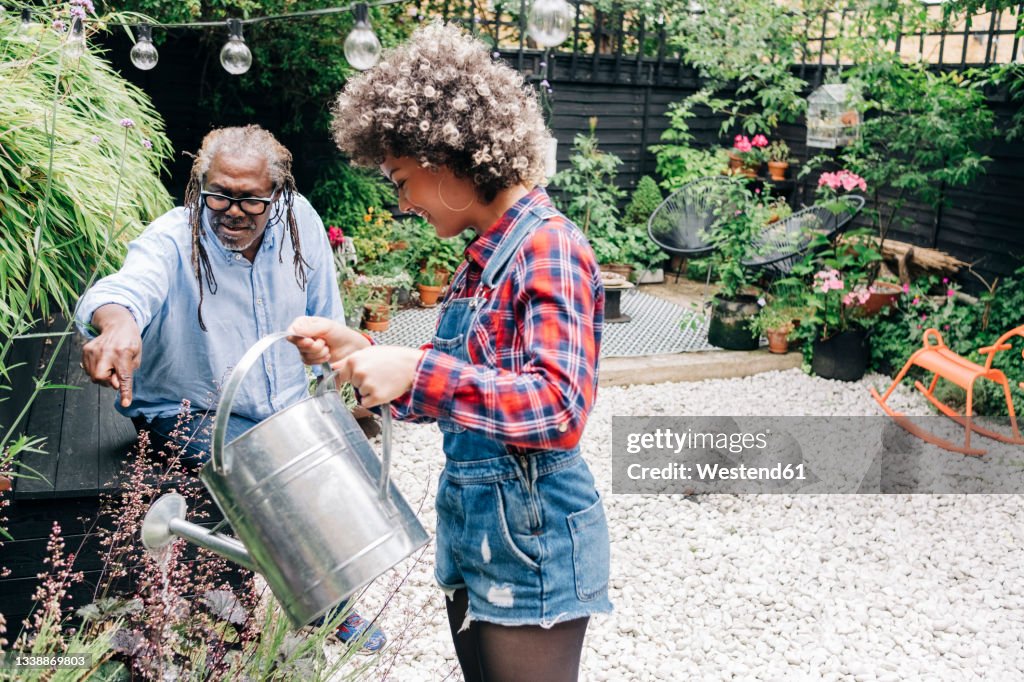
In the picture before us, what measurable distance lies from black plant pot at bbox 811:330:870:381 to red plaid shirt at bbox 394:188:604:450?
4851 mm

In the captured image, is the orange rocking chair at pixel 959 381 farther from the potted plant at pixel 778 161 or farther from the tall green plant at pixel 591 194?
the potted plant at pixel 778 161

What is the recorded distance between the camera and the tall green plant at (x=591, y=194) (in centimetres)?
780

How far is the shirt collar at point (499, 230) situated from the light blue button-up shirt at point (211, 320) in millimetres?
1191

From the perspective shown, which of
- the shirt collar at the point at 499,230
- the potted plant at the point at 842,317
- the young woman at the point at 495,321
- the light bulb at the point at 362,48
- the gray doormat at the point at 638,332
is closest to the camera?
the young woman at the point at 495,321

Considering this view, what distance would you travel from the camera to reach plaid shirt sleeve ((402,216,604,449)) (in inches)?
44.7

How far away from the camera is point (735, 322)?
19.7 feet

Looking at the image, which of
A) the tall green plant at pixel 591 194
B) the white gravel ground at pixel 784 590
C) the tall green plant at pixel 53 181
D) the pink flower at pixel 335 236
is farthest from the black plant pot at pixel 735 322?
the tall green plant at pixel 53 181

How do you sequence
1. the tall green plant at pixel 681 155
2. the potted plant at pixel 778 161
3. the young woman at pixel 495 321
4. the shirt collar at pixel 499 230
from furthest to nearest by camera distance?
the potted plant at pixel 778 161 → the tall green plant at pixel 681 155 → the shirt collar at pixel 499 230 → the young woman at pixel 495 321

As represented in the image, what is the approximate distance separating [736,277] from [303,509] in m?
5.25

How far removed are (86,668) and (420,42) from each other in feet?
3.73

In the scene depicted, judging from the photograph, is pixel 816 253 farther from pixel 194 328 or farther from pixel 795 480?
pixel 194 328

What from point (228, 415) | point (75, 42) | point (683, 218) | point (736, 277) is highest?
point (75, 42)

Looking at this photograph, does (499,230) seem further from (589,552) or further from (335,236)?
(335,236)

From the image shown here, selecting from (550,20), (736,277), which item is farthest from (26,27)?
(736,277)
